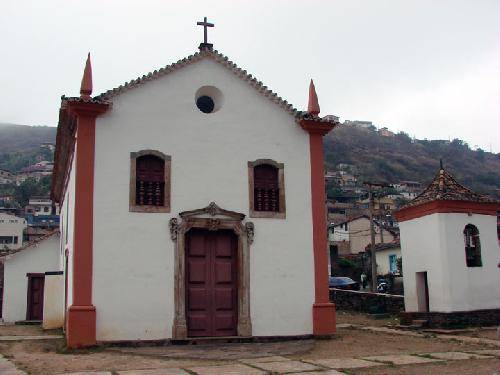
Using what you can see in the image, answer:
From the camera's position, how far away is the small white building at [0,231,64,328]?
2247 cm

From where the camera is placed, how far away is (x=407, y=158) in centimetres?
10806

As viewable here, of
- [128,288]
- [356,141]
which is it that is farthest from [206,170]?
[356,141]

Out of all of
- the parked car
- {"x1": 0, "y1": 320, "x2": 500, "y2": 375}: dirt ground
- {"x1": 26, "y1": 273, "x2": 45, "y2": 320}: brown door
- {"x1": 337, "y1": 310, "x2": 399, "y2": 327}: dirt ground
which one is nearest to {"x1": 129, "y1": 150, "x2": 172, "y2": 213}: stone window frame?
{"x1": 0, "y1": 320, "x2": 500, "y2": 375}: dirt ground

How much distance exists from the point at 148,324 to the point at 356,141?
349ft

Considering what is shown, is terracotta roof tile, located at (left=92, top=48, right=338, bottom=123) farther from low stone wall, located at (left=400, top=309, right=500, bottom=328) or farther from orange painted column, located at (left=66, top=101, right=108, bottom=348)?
low stone wall, located at (left=400, top=309, right=500, bottom=328)

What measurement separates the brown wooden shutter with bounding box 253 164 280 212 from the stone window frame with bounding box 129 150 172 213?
2.29 metres

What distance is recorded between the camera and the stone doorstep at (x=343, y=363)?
9.45 meters

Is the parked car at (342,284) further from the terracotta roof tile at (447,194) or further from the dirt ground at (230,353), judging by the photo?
the dirt ground at (230,353)

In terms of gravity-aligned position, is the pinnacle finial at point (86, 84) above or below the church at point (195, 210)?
above

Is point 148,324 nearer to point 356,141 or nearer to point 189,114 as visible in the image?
point 189,114

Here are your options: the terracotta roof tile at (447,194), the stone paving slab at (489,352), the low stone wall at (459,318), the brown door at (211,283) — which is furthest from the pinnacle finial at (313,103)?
the stone paving slab at (489,352)

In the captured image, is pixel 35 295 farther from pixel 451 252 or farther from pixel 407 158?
pixel 407 158

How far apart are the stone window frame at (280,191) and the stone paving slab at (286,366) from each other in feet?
16.5

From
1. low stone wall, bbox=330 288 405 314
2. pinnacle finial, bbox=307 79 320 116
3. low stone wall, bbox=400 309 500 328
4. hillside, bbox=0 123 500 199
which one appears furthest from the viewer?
hillside, bbox=0 123 500 199
